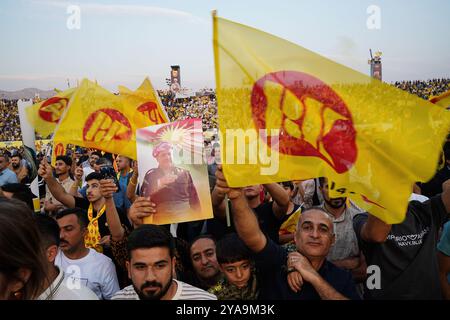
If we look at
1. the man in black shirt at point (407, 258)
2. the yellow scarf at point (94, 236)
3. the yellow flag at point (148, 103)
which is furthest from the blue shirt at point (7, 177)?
the man in black shirt at point (407, 258)

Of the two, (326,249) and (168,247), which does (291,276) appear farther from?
(168,247)

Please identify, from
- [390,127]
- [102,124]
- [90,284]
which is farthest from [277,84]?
[102,124]

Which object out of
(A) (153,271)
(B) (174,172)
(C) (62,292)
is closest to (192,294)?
(A) (153,271)

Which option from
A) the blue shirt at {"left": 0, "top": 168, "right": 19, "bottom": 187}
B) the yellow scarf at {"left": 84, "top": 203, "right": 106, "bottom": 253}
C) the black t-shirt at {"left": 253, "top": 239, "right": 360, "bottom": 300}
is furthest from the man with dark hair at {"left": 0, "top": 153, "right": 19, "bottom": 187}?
the black t-shirt at {"left": 253, "top": 239, "right": 360, "bottom": 300}

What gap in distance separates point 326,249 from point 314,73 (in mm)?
1079

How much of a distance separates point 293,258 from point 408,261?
0.94 metres

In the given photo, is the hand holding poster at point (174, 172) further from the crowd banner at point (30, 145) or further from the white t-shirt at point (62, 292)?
the crowd banner at point (30, 145)

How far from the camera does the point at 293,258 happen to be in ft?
8.01

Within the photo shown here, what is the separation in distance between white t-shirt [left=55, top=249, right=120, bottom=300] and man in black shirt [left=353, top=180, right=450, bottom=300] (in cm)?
182

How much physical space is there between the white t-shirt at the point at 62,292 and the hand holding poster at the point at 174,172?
0.98m

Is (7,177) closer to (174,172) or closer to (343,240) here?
(174,172)

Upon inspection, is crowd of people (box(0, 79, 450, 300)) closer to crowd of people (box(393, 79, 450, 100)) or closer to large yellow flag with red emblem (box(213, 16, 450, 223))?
large yellow flag with red emblem (box(213, 16, 450, 223))

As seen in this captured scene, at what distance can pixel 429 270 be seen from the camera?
2.81 m

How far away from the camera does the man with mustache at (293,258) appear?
237 cm
